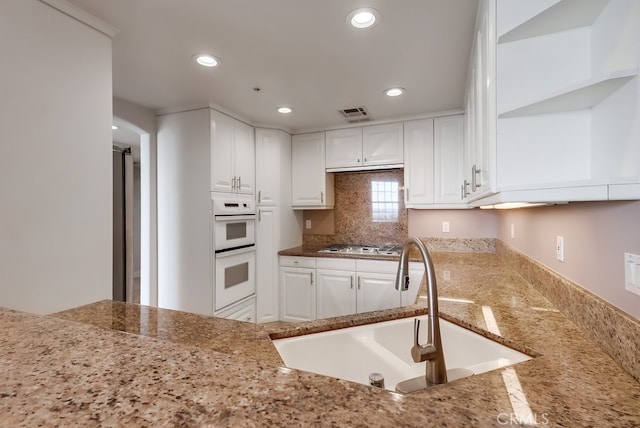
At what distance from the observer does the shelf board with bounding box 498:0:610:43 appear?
2.88 feet

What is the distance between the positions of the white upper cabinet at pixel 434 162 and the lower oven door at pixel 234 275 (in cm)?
177

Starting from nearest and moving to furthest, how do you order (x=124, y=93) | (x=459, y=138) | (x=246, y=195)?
(x=124, y=93)
(x=459, y=138)
(x=246, y=195)

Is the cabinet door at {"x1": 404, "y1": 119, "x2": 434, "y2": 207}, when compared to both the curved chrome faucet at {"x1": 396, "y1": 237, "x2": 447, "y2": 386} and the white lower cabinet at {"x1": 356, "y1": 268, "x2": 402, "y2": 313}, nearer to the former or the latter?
the white lower cabinet at {"x1": 356, "y1": 268, "x2": 402, "y2": 313}

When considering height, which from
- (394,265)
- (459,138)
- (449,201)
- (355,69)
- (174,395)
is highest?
A: (355,69)

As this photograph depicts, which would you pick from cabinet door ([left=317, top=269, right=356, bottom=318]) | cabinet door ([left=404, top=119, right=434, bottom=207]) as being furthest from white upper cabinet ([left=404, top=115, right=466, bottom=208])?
cabinet door ([left=317, top=269, right=356, bottom=318])

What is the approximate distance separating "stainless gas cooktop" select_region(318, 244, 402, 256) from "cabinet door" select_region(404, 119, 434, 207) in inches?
21.7

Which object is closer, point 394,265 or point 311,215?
point 394,265

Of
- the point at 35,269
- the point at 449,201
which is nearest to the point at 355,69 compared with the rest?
the point at 449,201

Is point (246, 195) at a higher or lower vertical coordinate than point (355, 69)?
lower

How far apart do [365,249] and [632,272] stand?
2.69 meters

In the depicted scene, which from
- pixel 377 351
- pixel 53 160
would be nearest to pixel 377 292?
pixel 377 351

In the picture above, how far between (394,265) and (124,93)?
110 inches

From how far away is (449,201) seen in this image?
302cm

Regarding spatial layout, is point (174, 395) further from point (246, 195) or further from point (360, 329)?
point (246, 195)
